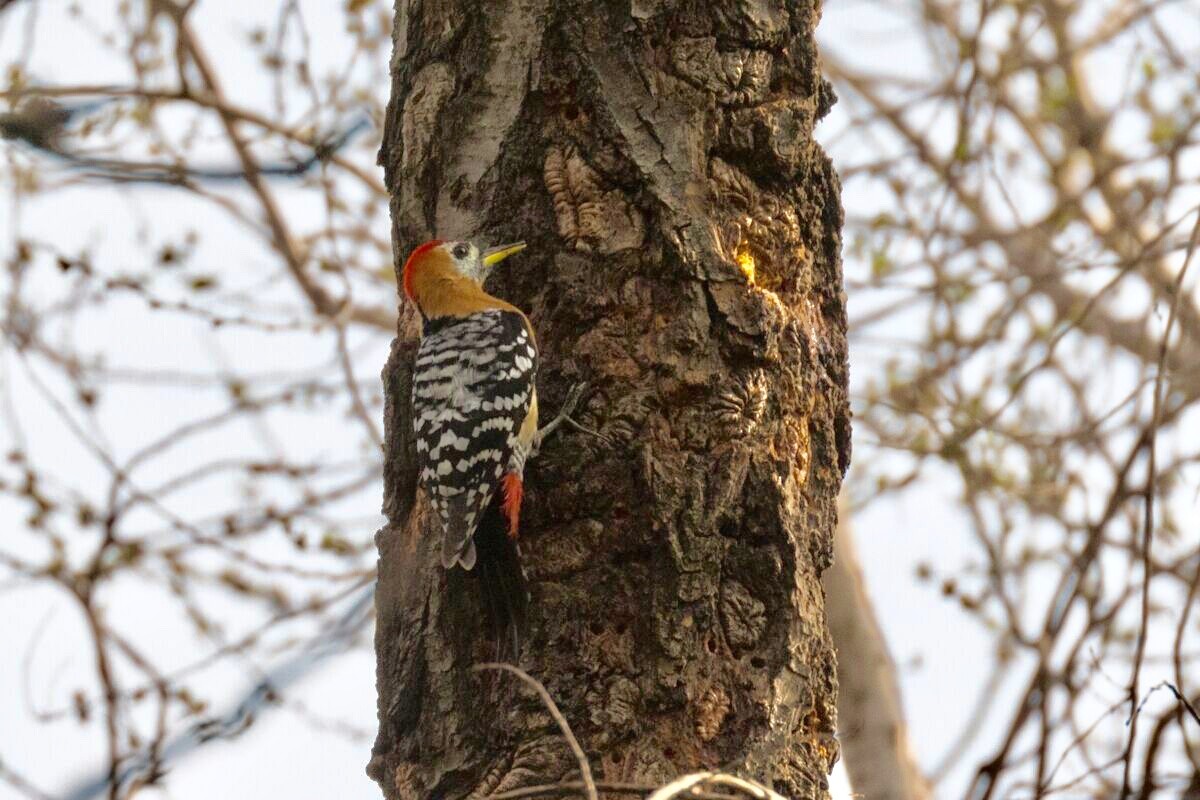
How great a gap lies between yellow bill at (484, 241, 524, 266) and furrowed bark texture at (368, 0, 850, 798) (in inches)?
1.0

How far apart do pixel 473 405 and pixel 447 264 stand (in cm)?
43

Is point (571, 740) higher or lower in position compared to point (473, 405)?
lower

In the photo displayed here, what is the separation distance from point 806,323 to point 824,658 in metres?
0.82

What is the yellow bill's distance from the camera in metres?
3.49

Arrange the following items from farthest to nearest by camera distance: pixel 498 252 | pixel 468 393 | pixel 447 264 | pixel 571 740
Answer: pixel 447 264
pixel 468 393
pixel 498 252
pixel 571 740

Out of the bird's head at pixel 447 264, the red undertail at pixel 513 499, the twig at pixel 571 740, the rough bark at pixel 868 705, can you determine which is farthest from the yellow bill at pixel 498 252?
the rough bark at pixel 868 705

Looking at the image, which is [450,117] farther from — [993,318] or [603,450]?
[993,318]

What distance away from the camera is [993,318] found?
6.87 meters

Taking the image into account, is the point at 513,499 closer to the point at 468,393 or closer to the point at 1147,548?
the point at 468,393

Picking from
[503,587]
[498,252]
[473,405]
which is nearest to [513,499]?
[503,587]

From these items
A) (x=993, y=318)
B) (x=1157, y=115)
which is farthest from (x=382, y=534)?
(x=1157, y=115)

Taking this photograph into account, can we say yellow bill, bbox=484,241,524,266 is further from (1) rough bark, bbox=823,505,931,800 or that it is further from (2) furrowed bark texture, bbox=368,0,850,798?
(1) rough bark, bbox=823,505,931,800

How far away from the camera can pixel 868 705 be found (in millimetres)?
6340

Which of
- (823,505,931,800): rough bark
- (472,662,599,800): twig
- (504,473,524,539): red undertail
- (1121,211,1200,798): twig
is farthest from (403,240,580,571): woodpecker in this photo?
(823,505,931,800): rough bark
